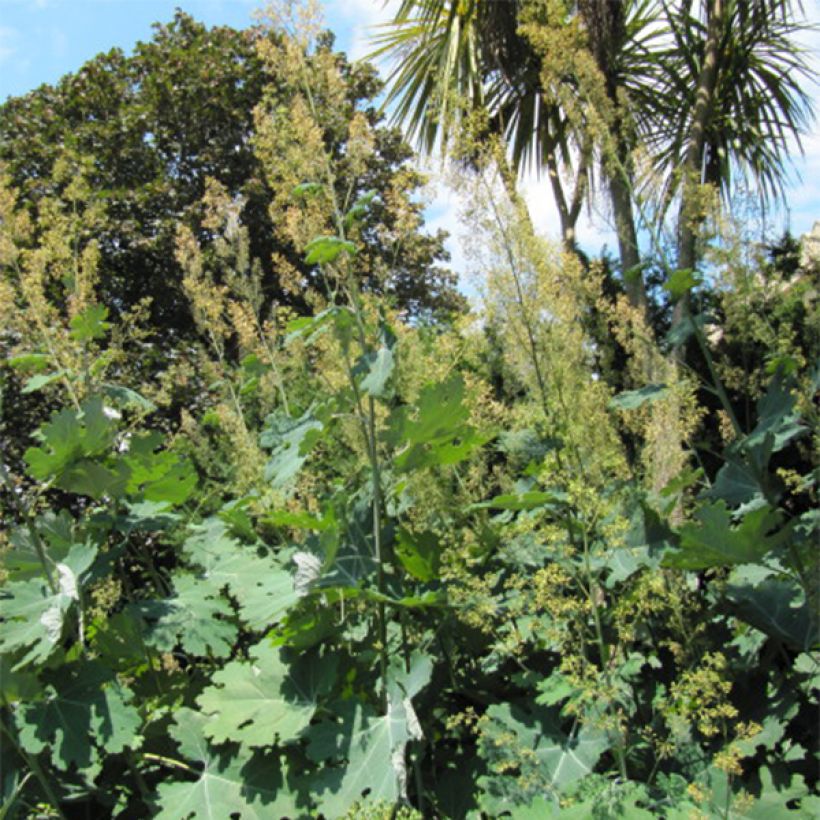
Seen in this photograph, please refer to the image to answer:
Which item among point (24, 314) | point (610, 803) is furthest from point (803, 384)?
point (24, 314)

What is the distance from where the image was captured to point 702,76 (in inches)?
261

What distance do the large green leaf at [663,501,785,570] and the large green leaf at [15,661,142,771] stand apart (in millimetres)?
1264

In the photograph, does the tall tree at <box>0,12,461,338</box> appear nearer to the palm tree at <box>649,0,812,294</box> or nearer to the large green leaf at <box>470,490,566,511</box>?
the palm tree at <box>649,0,812,294</box>

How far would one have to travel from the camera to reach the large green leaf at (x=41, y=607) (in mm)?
1789

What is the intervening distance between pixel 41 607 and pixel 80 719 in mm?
310

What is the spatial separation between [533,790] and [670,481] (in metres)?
0.82

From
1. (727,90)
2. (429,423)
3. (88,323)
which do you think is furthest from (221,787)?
(727,90)

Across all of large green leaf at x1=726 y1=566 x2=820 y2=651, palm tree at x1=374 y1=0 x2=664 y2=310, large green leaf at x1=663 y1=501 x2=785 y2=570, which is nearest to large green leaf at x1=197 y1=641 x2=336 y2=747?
large green leaf at x1=663 y1=501 x2=785 y2=570

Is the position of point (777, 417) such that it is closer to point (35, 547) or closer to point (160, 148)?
point (35, 547)

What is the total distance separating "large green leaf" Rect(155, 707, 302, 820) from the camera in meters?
1.77

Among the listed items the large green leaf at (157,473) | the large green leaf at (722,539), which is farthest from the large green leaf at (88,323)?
the large green leaf at (722,539)

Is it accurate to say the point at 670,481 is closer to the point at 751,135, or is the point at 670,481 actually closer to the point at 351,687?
the point at 351,687

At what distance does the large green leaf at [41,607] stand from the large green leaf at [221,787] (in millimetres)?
361

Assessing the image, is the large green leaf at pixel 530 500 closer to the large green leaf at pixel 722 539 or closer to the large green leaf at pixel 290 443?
the large green leaf at pixel 722 539
